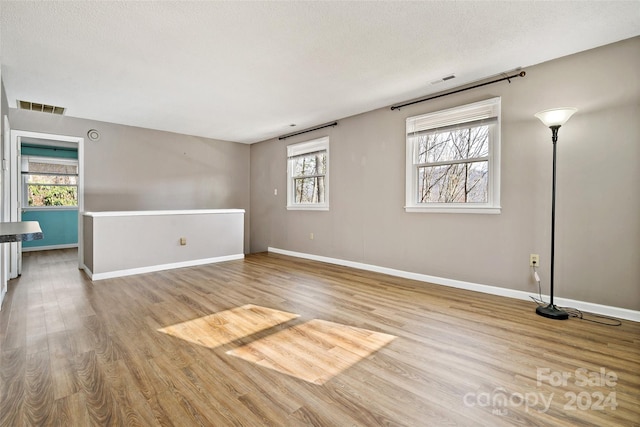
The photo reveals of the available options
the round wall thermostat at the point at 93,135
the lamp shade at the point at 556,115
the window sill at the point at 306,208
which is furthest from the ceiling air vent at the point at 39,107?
the lamp shade at the point at 556,115

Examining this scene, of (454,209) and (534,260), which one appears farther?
(454,209)

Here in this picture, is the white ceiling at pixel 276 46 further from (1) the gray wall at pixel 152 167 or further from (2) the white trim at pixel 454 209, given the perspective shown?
(2) the white trim at pixel 454 209

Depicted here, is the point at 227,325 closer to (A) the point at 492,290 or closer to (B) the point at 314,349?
(B) the point at 314,349

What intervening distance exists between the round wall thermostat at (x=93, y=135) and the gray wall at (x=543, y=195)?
14.1ft

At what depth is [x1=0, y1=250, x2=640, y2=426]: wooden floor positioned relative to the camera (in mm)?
1495

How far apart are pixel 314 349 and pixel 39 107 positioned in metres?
5.11

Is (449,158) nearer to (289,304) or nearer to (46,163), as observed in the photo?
(289,304)

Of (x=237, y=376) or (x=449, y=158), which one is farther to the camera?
(x=449, y=158)

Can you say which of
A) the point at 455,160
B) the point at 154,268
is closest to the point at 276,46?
the point at 455,160

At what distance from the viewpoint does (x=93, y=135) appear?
496cm

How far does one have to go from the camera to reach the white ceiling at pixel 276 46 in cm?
219

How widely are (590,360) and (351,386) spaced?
158 cm

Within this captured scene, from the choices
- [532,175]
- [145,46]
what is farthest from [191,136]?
[532,175]

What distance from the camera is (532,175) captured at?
3.10 m
